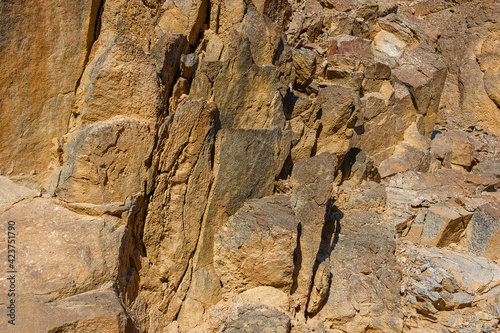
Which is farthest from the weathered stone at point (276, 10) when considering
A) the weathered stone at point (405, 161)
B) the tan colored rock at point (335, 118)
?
the weathered stone at point (405, 161)

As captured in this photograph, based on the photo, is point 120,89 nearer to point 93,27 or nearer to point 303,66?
point 93,27

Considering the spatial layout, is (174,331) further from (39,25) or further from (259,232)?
(39,25)

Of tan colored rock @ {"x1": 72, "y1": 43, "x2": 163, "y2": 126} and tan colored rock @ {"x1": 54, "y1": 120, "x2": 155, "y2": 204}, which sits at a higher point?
tan colored rock @ {"x1": 72, "y1": 43, "x2": 163, "y2": 126}

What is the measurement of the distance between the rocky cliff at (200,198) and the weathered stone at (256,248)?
18 mm

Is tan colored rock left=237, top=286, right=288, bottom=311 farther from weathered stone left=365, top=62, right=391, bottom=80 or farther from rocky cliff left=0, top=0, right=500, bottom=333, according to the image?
weathered stone left=365, top=62, right=391, bottom=80

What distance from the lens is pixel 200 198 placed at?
16.2 feet

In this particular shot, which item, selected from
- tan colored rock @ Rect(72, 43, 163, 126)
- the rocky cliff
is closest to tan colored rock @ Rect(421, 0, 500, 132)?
the rocky cliff

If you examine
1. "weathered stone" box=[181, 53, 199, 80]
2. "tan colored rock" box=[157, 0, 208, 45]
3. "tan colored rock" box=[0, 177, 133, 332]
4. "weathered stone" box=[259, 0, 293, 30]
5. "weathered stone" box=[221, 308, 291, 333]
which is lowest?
"weathered stone" box=[221, 308, 291, 333]

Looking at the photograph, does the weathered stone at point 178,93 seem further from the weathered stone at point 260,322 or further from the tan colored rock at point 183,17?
the weathered stone at point 260,322

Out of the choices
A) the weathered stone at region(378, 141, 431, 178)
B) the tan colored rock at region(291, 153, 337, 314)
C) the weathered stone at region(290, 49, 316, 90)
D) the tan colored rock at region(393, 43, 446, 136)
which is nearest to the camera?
the tan colored rock at region(291, 153, 337, 314)

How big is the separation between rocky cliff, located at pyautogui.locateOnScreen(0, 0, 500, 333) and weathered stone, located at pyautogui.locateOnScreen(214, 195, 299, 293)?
0.02m

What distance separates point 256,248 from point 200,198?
34.5 inches

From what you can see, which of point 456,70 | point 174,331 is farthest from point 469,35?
point 174,331

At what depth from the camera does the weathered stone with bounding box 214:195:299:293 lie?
4824 millimetres
